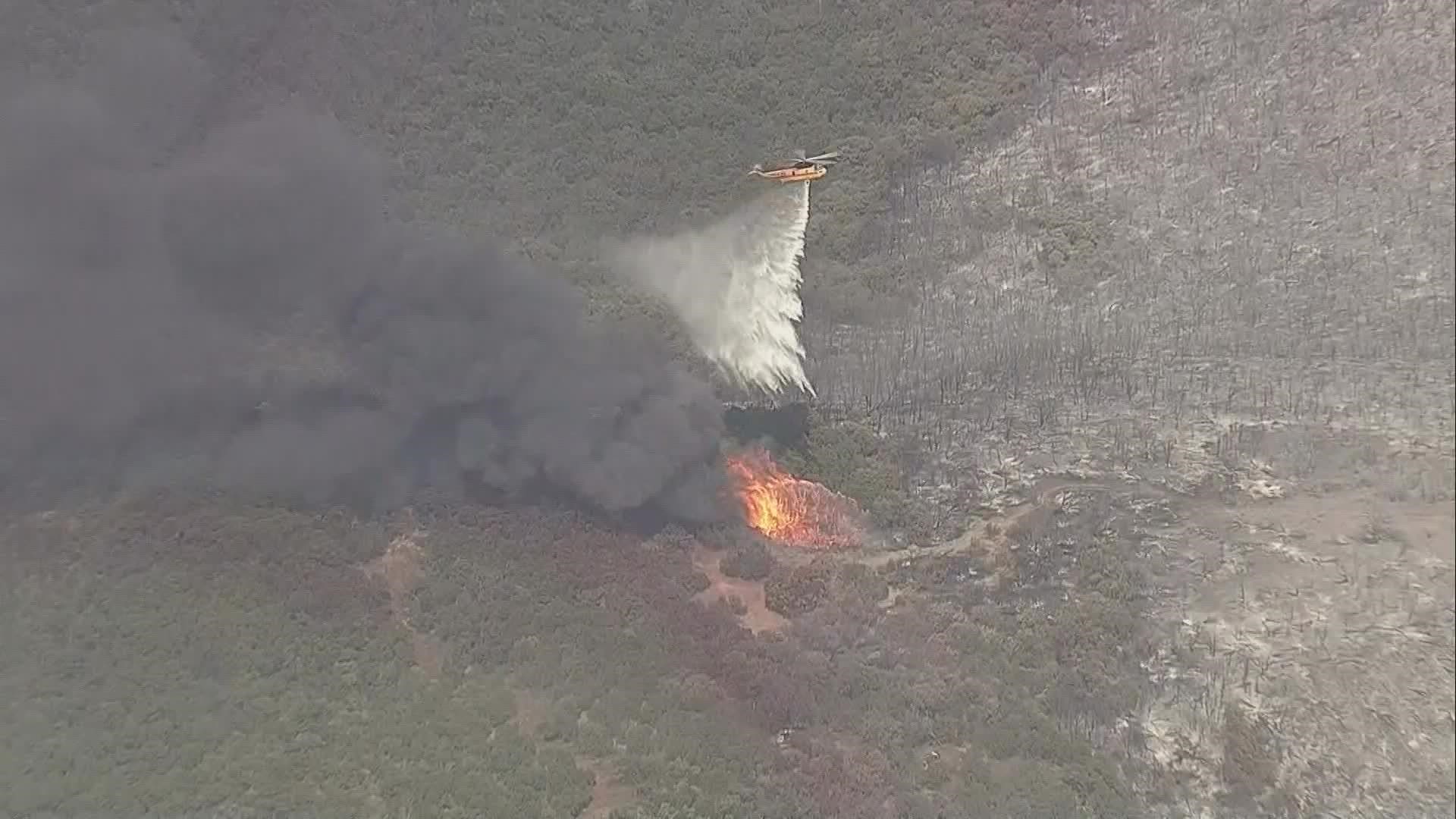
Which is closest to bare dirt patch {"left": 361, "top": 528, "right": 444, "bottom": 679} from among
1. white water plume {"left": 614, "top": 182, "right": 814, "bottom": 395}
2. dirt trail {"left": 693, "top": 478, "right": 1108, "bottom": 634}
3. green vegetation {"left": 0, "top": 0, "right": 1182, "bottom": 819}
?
green vegetation {"left": 0, "top": 0, "right": 1182, "bottom": 819}

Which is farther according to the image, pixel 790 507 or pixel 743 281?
pixel 743 281

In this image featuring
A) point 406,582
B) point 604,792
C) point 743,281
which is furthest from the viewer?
point 743,281

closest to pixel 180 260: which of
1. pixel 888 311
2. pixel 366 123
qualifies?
pixel 366 123

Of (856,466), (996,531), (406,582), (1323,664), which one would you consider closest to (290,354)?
(406,582)

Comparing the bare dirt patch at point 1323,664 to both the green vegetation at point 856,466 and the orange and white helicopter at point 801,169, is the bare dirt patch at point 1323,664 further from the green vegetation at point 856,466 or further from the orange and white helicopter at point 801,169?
the orange and white helicopter at point 801,169

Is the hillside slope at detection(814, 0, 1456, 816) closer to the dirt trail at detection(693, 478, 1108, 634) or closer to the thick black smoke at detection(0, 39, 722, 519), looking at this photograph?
the dirt trail at detection(693, 478, 1108, 634)

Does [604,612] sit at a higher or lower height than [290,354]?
lower

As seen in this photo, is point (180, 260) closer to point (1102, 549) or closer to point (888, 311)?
point (888, 311)

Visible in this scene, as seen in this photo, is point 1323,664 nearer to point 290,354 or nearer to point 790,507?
point 790,507
